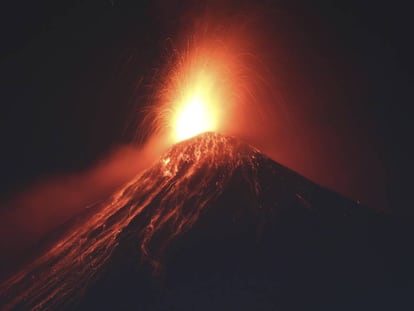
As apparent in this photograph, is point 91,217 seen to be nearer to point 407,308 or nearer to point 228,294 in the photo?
point 228,294

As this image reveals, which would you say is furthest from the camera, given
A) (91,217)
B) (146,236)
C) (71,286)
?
(91,217)

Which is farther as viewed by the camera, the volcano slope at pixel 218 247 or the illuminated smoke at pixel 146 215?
the illuminated smoke at pixel 146 215

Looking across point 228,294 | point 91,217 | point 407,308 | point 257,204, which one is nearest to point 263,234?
point 257,204

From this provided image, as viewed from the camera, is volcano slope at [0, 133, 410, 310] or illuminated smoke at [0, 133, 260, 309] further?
illuminated smoke at [0, 133, 260, 309]

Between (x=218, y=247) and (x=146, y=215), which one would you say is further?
(x=146, y=215)

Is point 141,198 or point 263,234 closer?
point 263,234

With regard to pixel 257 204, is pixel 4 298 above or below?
below

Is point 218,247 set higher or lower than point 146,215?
lower

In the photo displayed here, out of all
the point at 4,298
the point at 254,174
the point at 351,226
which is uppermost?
the point at 254,174
